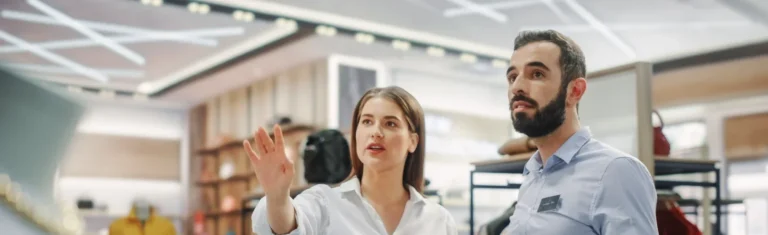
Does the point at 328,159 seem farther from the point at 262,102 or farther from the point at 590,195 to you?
the point at 262,102

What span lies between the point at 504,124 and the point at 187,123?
5.22 m

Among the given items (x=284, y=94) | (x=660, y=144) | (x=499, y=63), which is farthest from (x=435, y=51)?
(x=660, y=144)

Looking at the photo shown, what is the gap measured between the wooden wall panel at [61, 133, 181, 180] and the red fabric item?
9.26 metres

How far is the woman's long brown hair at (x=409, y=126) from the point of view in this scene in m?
1.93

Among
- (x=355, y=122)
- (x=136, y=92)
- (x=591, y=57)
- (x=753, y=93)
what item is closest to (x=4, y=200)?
(x=355, y=122)

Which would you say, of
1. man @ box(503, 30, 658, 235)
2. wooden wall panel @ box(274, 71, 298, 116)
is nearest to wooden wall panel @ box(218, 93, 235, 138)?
wooden wall panel @ box(274, 71, 298, 116)

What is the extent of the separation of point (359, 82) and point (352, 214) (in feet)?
22.8

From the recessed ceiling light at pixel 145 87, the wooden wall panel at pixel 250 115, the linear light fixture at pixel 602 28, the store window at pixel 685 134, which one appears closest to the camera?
the linear light fixture at pixel 602 28

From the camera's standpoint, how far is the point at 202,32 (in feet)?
24.7

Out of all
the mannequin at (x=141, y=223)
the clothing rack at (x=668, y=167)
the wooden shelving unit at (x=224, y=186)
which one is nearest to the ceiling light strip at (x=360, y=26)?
the mannequin at (x=141, y=223)

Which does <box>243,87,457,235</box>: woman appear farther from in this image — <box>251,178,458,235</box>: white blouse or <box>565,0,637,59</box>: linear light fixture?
<box>565,0,637,59</box>: linear light fixture

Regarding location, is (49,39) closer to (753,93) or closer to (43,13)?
(43,13)

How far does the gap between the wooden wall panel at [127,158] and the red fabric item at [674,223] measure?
9.26m

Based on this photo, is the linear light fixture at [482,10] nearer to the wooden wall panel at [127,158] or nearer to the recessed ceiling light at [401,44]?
the recessed ceiling light at [401,44]
